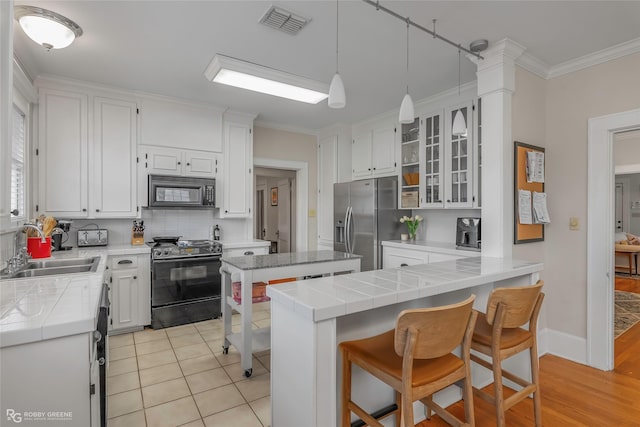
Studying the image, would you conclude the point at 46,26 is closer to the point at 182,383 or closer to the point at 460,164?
the point at 182,383

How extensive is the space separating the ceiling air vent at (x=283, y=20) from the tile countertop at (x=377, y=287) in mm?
1784

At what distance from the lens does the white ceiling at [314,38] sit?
85.4 inches

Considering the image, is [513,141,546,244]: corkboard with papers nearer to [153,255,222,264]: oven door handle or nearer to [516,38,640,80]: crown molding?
[516,38,640,80]: crown molding

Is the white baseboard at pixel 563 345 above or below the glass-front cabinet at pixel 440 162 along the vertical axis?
below

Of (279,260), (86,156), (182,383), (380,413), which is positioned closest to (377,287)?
(380,413)

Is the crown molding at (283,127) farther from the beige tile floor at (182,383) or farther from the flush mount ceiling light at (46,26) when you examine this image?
the beige tile floor at (182,383)

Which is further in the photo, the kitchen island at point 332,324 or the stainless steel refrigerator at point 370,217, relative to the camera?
the stainless steel refrigerator at point 370,217

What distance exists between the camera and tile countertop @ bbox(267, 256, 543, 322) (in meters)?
1.41

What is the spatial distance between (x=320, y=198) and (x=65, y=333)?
4.39 m

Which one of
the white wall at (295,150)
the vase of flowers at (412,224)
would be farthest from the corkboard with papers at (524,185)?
the white wall at (295,150)

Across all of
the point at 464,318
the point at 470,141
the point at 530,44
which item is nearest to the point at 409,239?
the point at 470,141

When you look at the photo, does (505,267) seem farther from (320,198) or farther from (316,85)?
(320,198)

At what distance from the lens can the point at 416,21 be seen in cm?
233

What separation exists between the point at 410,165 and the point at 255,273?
8.57ft
